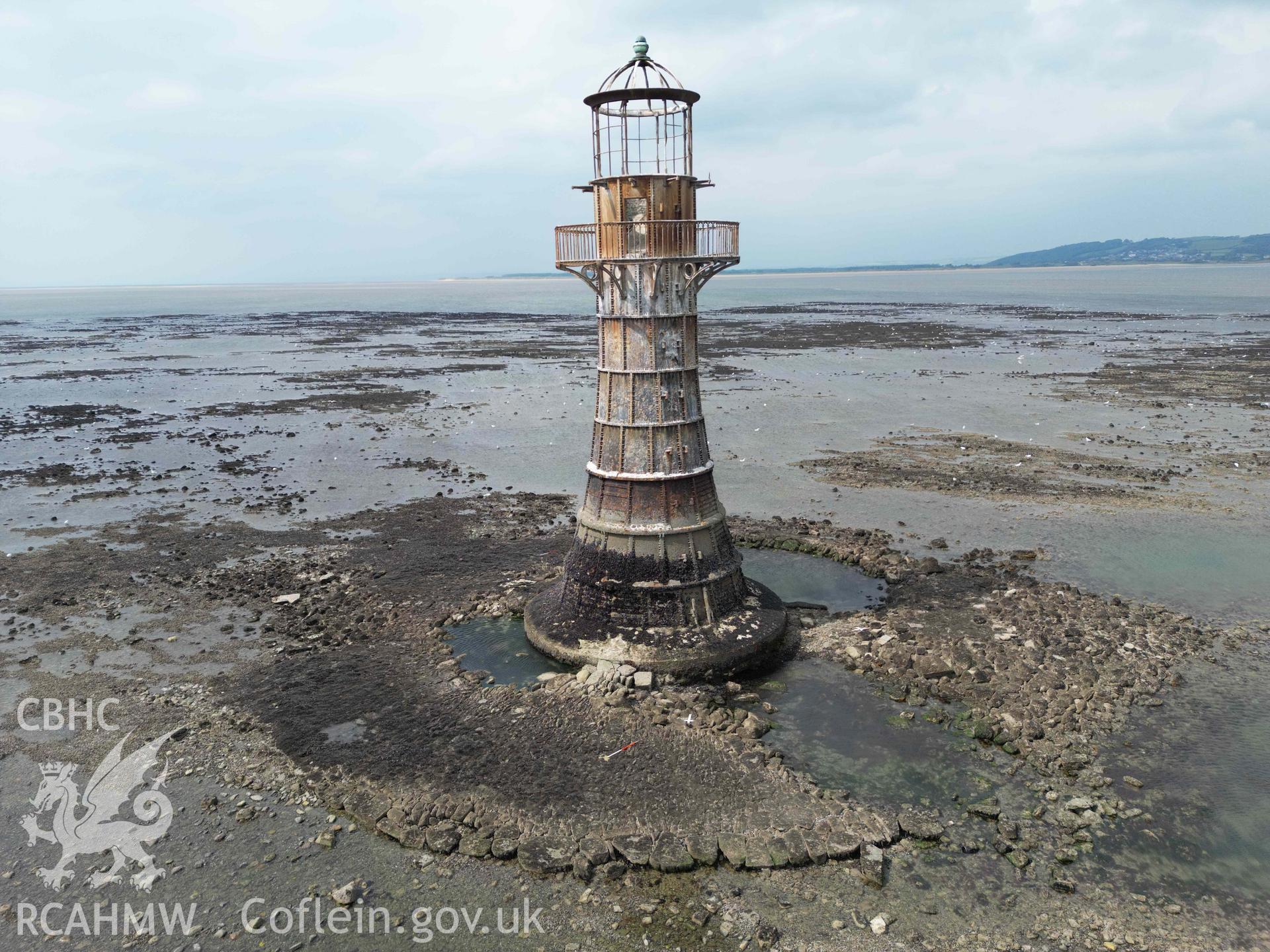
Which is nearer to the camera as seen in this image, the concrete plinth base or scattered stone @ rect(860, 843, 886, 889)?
scattered stone @ rect(860, 843, 886, 889)

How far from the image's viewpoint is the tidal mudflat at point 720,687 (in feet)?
37.7

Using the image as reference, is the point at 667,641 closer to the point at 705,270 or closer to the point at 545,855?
the point at 545,855

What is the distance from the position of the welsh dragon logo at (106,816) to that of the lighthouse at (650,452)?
7631 mm

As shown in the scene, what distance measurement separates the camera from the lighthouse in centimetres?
1623

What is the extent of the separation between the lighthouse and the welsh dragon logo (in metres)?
7.63

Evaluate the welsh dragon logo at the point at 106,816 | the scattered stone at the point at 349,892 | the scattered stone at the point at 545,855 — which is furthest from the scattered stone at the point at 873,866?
the welsh dragon logo at the point at 106,816

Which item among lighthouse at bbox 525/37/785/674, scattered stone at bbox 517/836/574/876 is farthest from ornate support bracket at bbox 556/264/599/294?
scattered stone at bbox 517/836/574/876

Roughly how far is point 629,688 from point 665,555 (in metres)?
2.84

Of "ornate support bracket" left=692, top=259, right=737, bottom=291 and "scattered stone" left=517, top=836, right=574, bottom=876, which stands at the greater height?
"ornate support bracket" left=692, top=259, right=737, bottom=291

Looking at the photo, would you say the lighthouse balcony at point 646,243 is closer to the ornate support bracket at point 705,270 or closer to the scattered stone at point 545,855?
the ornate support bracket at point 705,270

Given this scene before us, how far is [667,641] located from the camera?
16.7m

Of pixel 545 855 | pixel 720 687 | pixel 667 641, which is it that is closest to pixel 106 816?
pixel 545 855

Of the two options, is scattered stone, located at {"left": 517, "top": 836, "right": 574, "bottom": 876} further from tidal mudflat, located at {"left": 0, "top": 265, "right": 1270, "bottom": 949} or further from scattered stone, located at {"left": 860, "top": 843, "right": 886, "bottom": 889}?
scattered stone, located at {"left": 860, "top": 843, "right": 886, "bottom": 889}

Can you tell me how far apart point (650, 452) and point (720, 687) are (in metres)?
5.01
